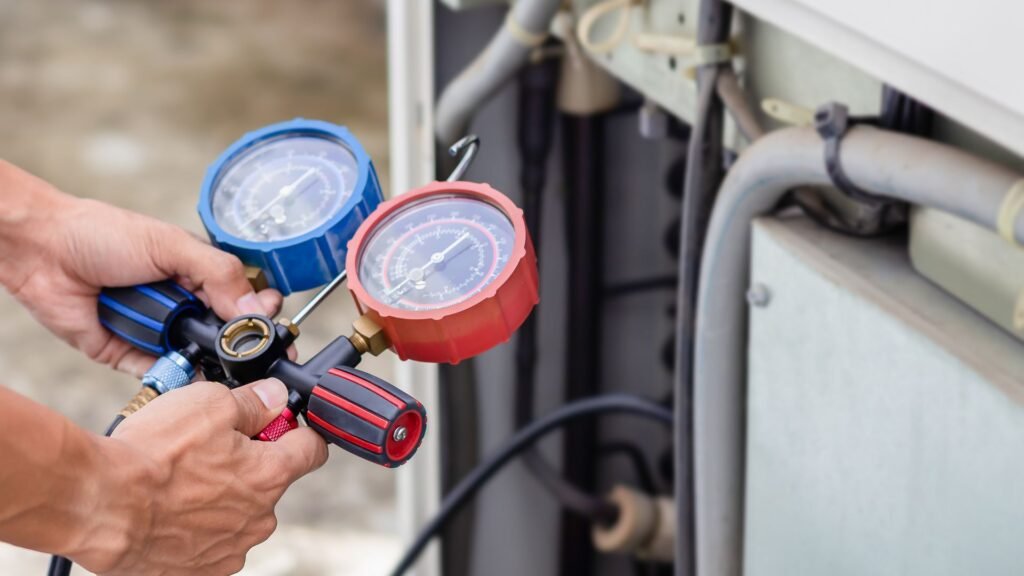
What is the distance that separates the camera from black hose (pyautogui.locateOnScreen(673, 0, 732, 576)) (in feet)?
2.65

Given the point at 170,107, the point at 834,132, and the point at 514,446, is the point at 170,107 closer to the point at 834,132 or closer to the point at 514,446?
the point at 514,446

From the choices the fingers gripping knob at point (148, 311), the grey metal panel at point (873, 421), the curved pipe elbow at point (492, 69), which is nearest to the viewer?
the grey metal panel at point (873, 421)

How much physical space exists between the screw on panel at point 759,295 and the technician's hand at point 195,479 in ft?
1.03

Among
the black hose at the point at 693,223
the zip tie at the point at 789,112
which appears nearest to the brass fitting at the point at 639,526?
the black hose at the point at 693,223

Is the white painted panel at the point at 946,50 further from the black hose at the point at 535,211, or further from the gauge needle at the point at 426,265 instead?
the black hose at the point at 535,211

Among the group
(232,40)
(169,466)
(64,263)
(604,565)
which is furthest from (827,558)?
(232,40)

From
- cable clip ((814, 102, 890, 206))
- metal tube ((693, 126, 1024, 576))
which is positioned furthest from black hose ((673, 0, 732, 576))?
cable clip ((814, 102, 890, 206))

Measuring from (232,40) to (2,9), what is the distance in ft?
2.89

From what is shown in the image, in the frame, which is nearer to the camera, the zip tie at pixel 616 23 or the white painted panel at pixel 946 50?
the white painted panel at pixel 946 50

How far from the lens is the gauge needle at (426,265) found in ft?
2.23

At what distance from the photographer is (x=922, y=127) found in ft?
2.21

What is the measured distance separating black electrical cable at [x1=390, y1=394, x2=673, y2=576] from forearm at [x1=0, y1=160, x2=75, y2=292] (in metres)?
0.61

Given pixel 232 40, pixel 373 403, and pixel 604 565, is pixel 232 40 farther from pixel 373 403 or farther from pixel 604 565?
pixel 373 403

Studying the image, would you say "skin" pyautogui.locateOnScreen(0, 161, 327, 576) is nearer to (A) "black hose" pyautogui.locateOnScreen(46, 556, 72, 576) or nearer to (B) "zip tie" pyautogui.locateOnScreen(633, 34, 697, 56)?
(A) "black hose" pyautogui.locateOnScreen(46, 556, 72, 576)
